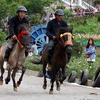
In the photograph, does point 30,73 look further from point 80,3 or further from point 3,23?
point 80,3

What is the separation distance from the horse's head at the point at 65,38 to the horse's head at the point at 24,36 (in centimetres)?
93

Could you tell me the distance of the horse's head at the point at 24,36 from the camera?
54.7 feet

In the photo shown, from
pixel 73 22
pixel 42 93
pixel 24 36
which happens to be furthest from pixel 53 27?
pixel 73 22

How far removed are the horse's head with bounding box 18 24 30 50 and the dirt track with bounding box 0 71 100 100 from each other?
144cm

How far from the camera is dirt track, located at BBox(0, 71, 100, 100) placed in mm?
15703

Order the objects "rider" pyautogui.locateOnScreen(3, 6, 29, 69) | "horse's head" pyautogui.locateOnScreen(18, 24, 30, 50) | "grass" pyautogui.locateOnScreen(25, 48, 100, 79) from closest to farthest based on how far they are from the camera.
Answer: "horse's head" pyautogui.locateOnScreen(18, 24, 30, 50)
"rider" pyautogui.locateOnScreen(3, 6, 29, 69)
"grass" pyautogui.locateOnScreen(25, 48, 100, 79)

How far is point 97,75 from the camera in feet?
71.0

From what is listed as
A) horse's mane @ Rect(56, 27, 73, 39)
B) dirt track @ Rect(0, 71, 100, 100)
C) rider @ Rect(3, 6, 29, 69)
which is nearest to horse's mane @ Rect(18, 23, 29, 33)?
rider @ Rect(3, 6, 29, 69)

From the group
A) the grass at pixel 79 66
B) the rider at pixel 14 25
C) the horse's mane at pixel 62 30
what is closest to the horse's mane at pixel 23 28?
the rider at pixel 14 25

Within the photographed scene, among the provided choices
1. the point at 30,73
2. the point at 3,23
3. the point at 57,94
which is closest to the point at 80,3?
the point at 3,23

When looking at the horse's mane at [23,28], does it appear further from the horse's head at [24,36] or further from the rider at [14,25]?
the rider at [14,25]

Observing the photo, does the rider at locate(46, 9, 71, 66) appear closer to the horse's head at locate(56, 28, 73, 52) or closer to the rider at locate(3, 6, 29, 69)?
the horse's head at locate(56, 28, 73, 52)

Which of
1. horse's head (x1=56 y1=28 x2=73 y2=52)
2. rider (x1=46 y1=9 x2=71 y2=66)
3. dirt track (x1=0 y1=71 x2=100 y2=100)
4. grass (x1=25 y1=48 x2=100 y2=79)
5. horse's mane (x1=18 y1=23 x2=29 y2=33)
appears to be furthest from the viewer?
grass (x1=25 y1=48 x2=100 y2=79)

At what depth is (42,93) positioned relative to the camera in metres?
17.3
